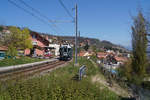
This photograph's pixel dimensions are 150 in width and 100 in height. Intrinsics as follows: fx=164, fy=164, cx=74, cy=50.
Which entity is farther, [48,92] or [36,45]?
[36,45]

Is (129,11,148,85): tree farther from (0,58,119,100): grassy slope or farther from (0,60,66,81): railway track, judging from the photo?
(0,60,66,81): railway track

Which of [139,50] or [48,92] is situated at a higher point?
[139,50]

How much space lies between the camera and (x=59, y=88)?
5832 millimetres

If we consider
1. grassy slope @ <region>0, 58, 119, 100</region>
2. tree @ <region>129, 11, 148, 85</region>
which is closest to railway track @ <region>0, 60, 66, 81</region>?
grassy slope @ <region>0, 58, 119, 100</region>

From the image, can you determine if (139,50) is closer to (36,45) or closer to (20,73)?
(20,73)

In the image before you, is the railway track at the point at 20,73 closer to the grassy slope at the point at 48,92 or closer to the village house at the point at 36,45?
the grassy slope at the point at 48,92

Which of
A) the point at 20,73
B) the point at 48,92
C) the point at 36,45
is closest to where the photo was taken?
the point at 48,92

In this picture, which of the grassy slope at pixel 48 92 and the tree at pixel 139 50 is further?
the grassy slope at pixel 48 92

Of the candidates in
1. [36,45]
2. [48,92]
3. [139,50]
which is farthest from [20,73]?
[36,45]

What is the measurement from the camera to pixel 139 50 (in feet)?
16.7

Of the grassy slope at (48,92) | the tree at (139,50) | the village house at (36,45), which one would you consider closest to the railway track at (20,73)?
the grassy slope at (48,92)

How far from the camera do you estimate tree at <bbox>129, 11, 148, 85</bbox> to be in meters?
5.01

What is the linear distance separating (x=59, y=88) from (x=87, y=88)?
107 centimetres

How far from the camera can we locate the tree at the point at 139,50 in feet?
16.4
